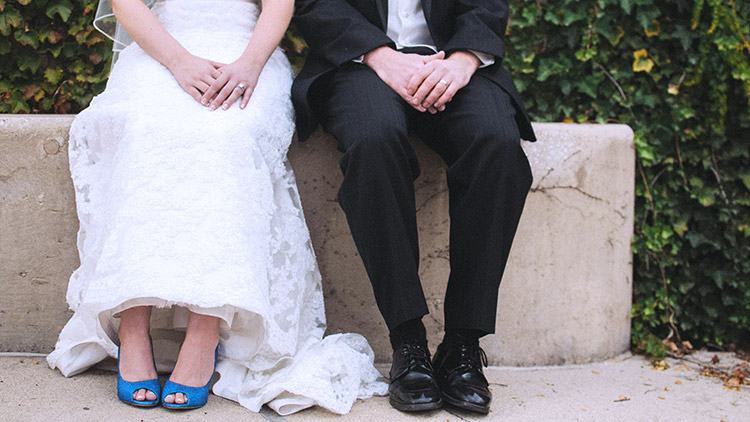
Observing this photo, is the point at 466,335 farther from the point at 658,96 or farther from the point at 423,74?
the point at 658,96

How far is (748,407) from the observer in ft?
6.30

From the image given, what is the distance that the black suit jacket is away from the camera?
1927mm

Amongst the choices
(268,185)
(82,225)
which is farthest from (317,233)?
(82,225)

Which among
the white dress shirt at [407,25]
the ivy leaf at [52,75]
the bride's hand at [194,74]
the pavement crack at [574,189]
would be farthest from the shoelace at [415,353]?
the ivy leaf at [52,75]

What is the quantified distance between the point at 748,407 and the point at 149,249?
171cm

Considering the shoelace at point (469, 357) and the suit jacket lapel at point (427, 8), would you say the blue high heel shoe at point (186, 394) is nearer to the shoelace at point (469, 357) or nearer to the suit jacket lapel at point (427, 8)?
the shoelace at point (469, 357)

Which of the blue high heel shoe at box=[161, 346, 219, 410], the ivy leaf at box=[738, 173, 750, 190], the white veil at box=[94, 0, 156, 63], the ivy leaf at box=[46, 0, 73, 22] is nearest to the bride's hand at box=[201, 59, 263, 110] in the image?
the white veil at box=[94, 0, 156, 63]

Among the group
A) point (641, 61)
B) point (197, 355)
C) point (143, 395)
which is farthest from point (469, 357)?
point (641, 61)

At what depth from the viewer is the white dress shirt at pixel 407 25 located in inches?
82.7

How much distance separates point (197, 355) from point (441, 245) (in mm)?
842

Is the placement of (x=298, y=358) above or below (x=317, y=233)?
below

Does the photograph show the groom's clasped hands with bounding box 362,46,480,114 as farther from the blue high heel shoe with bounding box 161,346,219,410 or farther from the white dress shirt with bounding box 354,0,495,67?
the blue high heel shoe with bounding box 161,346,219,410

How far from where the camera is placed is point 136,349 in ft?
5.43

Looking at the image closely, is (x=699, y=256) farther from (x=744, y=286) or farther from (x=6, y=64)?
(x=6, y=64)
